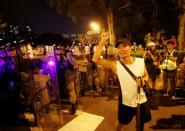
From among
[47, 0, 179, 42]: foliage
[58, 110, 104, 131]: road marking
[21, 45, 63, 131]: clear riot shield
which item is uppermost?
[47, 0, 179, 42]: foliage

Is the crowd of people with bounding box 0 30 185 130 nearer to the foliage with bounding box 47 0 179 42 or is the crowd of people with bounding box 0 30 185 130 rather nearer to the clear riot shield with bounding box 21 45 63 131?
the clear riot shield with bounding box 21 45 63 131

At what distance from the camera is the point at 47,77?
884 cm

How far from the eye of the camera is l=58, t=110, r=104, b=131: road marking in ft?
27.5

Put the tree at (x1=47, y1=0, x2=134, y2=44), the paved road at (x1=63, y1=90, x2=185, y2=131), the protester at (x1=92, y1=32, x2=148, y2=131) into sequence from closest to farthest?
the protester at (x1=92, y1=32, x2=148, y2=131) → the paved road at (x1=63, y1=90, x2=185, y2=131) → the tree at (x1=47, y1=0, x2=134, y2=44)

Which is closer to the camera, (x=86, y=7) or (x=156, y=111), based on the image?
(x=156, y=111)

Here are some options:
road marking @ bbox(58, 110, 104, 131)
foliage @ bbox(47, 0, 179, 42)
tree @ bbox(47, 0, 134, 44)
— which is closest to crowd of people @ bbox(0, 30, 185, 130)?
road marking @ bbox(58, 110, 104, 131)

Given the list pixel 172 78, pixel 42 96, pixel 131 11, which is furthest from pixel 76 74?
pixel 131 11

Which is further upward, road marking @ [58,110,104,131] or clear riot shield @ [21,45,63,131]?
clear riot shield @ [21,45,63,131]

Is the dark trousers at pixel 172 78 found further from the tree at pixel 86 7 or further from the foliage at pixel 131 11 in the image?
the tree at pixel 86 7

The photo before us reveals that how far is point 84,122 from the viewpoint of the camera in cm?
889

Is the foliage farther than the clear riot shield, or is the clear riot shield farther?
the foliage

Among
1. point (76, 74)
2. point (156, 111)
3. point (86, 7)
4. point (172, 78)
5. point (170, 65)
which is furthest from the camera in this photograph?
point (86, 7)

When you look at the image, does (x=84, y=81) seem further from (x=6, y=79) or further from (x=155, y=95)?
(x=6, y=79)

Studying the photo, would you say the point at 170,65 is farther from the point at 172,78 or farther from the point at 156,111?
the point at 156,111
